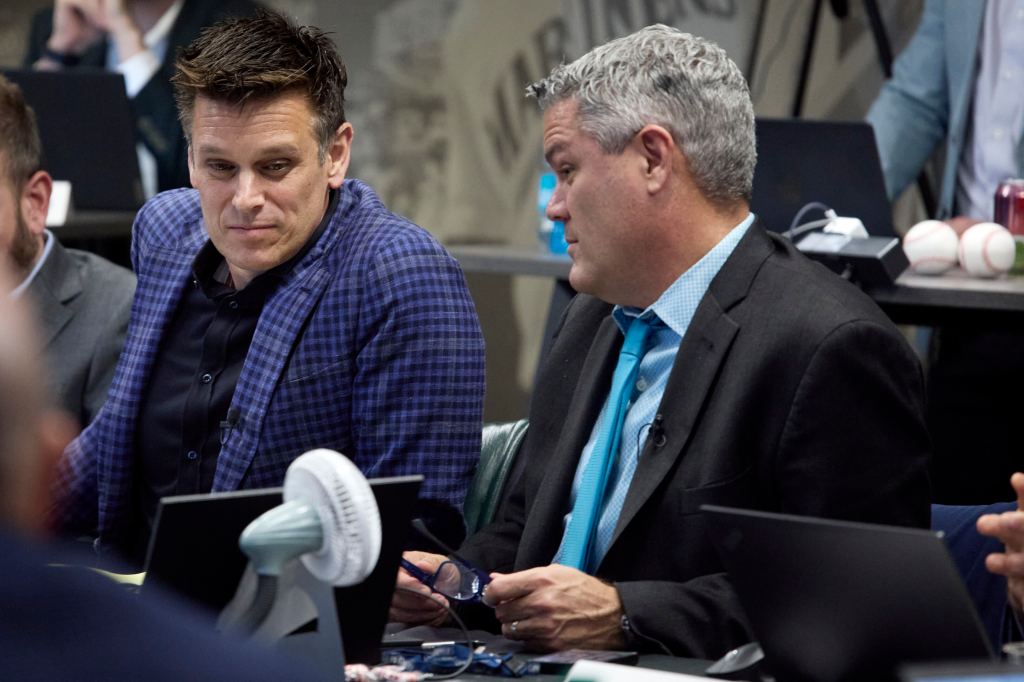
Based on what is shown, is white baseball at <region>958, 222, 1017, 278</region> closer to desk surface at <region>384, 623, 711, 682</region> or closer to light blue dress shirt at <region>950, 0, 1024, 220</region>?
light blue dress shirt at <region>950, 0, 1024, 220</region>

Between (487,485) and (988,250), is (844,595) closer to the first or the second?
(487,485)

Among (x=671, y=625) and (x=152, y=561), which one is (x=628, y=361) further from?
(x=152, y=561)

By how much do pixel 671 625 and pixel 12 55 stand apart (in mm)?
5099

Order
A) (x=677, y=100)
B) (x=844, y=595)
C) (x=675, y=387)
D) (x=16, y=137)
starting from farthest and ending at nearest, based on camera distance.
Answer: (x=16, y=137) < (x=677, y=100) < (x=675, y=387) < (x=844, y=595)

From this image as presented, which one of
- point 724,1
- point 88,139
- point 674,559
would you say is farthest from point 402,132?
point 674,559

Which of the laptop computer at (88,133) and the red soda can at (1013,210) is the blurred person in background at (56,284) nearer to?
the laptop computer at (88,133)

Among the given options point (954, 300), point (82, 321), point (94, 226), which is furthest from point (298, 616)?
point (94, 226)

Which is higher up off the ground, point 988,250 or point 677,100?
point 677,100

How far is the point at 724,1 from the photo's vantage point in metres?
6.30

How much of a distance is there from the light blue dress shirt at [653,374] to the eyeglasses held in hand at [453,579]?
0.25 meters

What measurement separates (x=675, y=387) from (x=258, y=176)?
78cm

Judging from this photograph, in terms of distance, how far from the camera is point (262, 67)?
8.16 feet

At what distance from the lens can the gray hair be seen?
2.26 meters

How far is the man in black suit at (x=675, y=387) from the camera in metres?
2.02
